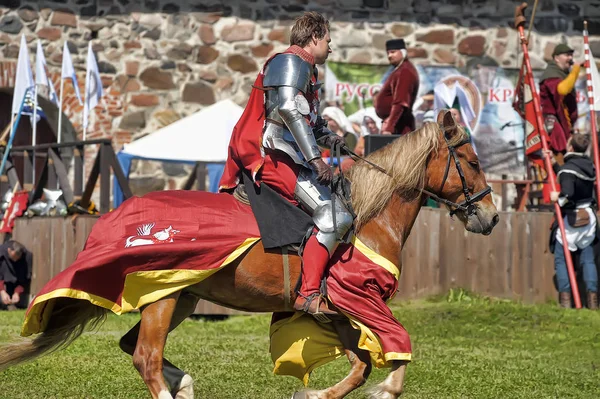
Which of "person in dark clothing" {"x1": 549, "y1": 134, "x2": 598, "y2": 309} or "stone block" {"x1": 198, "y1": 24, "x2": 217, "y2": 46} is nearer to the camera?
"person in dark clothing" {"x1": 549, "y1": 134, "x2": 598, "y2": 309}

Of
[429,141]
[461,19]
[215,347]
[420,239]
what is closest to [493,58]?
[461,19]

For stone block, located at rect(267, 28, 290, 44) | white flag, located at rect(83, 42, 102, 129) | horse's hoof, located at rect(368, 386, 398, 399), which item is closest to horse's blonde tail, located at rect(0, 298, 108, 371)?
horse's hoof, located at rect(368, 386, 398, 399)

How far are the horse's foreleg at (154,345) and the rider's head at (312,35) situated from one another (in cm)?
174

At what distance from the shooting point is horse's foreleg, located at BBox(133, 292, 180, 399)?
643 centimetres

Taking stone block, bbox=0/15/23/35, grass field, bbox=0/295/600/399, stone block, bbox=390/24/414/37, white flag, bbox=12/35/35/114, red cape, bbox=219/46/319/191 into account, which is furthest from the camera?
stone block, bbox=390/24/414/37

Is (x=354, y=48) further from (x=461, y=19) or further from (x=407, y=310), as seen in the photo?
(x=407, y=310)

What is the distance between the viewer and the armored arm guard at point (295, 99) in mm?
6547

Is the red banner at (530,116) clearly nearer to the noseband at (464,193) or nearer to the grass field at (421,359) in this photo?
the grass field at (421,359)

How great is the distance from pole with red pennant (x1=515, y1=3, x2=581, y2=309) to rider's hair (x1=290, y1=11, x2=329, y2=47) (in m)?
6.50

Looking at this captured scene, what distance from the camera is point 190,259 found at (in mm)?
6520

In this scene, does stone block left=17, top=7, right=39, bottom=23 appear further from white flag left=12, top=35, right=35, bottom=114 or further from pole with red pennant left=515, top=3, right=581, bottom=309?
pole with red pennant left=515, top=3, right=581, bottom=309

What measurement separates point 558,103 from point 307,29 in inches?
324

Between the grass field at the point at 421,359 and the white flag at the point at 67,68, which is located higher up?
the white flag at the point at 67,68

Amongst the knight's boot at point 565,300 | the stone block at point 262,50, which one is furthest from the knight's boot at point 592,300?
the stone block at point 262,50
